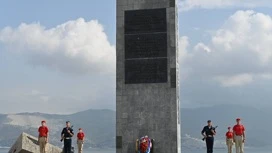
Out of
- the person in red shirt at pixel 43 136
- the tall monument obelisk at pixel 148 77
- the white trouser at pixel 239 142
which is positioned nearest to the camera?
the person in red shirt at pixel 43 136

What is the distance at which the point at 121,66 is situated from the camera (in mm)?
27312

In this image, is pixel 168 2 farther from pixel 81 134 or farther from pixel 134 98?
pixel 81 134

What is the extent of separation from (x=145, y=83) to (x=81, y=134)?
455 centimetres

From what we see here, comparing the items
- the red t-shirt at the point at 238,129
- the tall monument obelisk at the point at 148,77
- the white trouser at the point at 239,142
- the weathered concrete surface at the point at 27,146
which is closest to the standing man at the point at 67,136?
the weathered concrete surface at the point at 27,146

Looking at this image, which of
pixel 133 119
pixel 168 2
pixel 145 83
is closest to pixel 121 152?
pixel 133 119

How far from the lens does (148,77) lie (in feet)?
88.3

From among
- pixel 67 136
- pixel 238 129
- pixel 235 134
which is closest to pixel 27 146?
pixel 67 136

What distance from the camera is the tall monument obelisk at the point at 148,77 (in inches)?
1040

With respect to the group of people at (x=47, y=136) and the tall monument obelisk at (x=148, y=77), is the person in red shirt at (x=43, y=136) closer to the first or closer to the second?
the group of people at (x=47, y=136)

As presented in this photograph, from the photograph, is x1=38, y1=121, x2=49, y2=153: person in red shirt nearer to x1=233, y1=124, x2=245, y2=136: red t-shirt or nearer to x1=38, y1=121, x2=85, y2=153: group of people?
x1=38, y1=121, x2=85, y2=153: group of people

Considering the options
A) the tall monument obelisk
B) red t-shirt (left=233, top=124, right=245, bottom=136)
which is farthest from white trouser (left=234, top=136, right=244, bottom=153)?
the tall monument obelisk

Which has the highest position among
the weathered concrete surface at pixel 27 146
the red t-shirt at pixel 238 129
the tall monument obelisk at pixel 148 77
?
the tall monument obelisk at pixel 148 77

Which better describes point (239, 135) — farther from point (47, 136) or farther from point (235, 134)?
point (47, 136)

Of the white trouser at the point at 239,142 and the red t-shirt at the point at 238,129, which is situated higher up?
the red t-shirt at the point at 238,129
